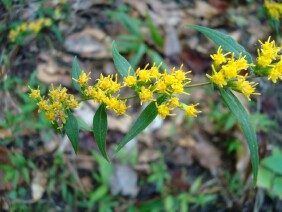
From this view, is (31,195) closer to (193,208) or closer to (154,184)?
(154,184)

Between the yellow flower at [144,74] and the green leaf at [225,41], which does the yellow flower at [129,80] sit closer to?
the yellow flower at [144,74]

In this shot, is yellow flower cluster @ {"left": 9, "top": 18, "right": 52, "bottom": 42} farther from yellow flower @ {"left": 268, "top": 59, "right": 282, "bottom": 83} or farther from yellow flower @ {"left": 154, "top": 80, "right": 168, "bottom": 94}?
yellow flower @ {"left": 268, "top": 59, "right": 282, "bottom": 83}

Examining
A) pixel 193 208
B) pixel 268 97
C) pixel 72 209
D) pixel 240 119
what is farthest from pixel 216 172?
pixel 240 119

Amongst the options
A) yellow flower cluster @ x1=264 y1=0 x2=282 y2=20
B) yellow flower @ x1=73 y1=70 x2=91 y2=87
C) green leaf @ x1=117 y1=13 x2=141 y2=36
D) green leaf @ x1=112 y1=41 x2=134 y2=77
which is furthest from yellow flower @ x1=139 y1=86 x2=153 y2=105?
green leaf @ x1=117 y1=13 x2=141 y2=36

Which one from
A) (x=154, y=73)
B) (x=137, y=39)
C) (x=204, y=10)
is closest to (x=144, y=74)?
(x=154, y=73)

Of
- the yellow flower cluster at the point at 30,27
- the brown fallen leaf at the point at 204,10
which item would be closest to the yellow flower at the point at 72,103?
the yellow flower cluster at the point at 30,27

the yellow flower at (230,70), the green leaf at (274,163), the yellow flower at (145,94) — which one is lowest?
the green leaf at (274,163)

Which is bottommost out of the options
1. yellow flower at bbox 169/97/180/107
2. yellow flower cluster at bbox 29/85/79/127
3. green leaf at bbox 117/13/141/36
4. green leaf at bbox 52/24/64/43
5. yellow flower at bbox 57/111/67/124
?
green leaf at bbox 117/13/141/36
